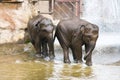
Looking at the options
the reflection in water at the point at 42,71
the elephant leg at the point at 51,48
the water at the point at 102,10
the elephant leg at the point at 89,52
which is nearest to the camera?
the reflection in water at the point at 42,71

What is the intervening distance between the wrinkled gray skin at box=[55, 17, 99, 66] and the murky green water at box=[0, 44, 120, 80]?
1.00ft

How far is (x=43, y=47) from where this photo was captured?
1377 centimetres

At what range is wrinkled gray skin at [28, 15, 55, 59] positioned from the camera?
1304 cm

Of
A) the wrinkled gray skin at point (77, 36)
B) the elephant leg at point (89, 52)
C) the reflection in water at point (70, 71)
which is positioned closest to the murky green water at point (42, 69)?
the reflection in water at point (70, 71)

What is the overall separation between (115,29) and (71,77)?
33.8ft

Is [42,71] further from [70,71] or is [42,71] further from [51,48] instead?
[51,48]

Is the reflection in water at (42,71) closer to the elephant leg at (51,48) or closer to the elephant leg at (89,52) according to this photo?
the elephant leg at (89,52)

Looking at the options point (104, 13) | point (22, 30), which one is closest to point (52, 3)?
point (104, 13)

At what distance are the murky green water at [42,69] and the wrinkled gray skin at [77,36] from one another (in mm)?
306

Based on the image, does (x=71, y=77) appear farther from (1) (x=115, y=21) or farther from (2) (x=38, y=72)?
(1) (x=115, y=21)

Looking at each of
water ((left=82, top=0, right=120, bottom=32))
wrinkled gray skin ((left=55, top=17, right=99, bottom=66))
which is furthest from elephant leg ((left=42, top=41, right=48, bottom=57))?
water ((left=82, top=0, right=120, bottom=32))

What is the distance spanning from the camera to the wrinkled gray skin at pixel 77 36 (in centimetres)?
1226

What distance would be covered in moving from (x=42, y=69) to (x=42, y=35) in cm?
190

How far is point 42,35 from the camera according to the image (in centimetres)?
1317
